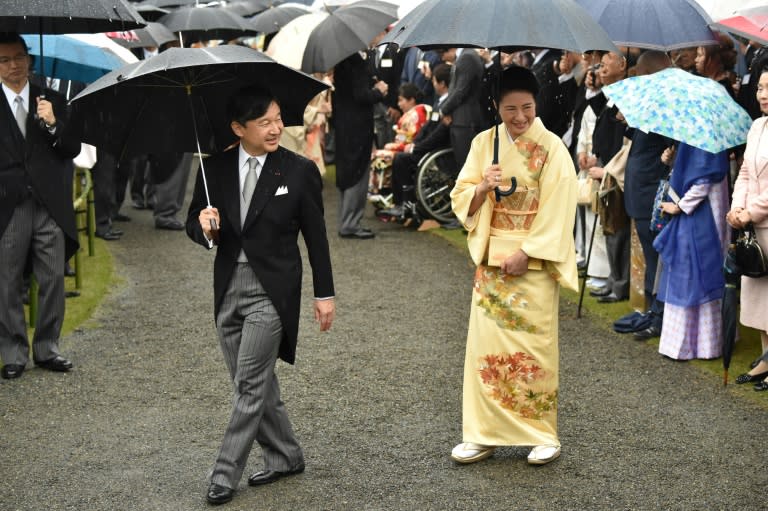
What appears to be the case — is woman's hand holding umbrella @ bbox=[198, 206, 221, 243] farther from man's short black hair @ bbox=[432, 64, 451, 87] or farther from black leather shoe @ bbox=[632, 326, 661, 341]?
man's short black hair @ bbox=[432, 64, 451, 87]

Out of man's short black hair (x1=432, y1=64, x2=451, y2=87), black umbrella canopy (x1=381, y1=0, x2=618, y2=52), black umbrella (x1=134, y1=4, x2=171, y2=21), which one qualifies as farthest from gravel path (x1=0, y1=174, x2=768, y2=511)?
black umbrella (x1=134, y1=4, x2=171, y2=21)

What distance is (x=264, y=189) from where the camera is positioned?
496 cm

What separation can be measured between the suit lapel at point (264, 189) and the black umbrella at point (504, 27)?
2.75ft

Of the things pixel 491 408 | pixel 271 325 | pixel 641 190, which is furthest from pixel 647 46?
pixel 271 325

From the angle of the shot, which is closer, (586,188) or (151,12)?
(586,188)

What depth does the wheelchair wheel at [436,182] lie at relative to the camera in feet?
39.0

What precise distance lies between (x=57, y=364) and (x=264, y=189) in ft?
9.39

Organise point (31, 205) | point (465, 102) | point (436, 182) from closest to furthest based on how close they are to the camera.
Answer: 1. point (31, 205)
2. point (465, 102)
3. point (436, 182)

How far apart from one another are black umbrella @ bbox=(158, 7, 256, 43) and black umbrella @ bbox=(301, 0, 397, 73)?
7.02ft

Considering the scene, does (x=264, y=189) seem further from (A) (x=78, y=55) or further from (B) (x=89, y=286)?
(B) (x=89, y=286)

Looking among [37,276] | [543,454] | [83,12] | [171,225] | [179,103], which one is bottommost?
[171,225]

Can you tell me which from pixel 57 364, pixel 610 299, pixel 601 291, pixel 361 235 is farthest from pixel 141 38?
pixel 610 299

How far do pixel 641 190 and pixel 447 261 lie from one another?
116 inches

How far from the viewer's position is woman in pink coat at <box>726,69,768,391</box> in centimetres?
663
